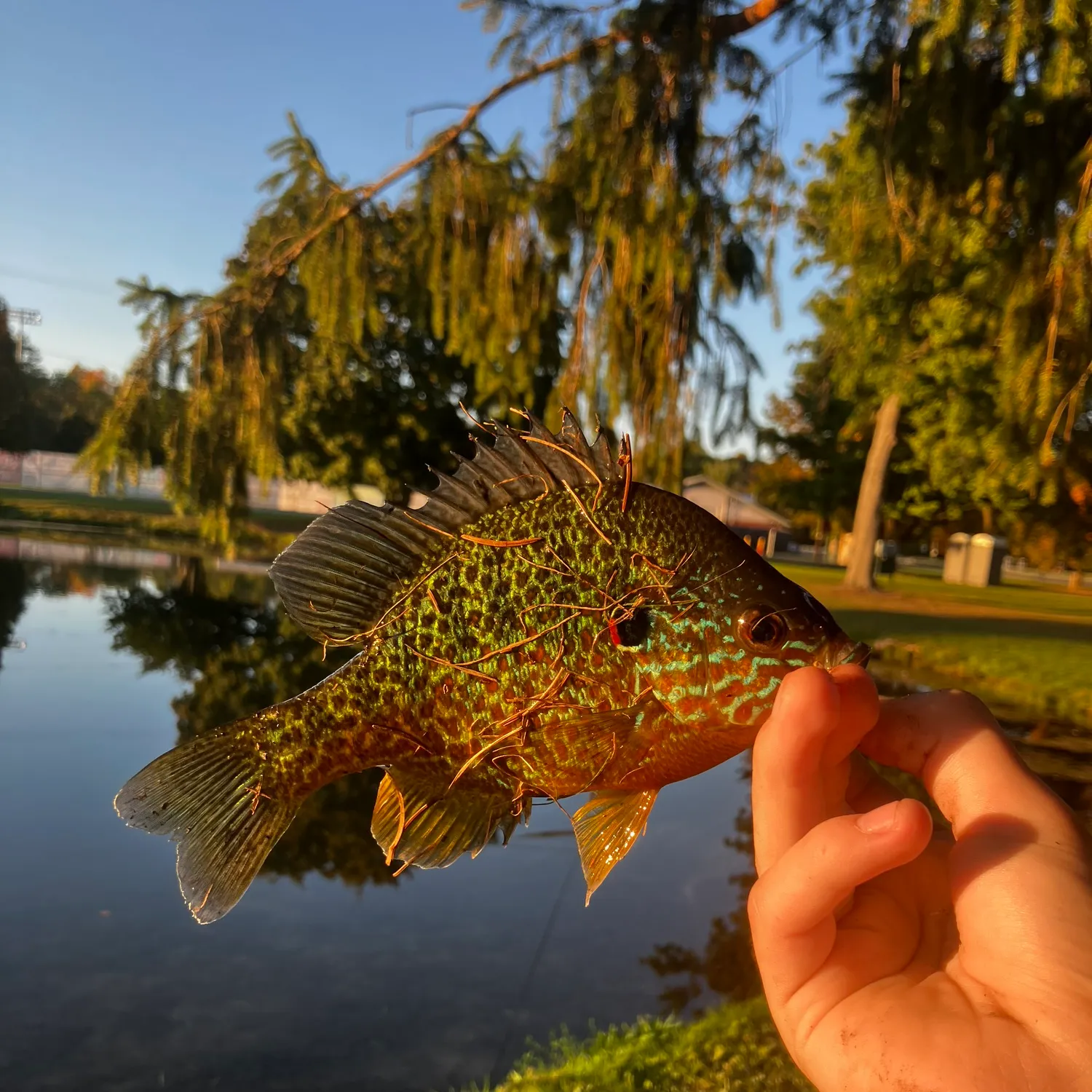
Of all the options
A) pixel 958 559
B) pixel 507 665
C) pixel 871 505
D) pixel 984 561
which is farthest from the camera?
pixel 958 559

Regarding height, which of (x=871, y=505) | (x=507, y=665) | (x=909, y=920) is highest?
(x=871, y=505)

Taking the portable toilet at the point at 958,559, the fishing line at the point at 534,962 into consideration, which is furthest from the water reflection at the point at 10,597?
the portable toilet at the point at 958,559

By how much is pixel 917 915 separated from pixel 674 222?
438cm

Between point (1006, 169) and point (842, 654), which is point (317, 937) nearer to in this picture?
point (842, 654)

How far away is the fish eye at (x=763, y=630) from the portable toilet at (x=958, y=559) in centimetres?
4051

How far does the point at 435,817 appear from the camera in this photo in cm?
131

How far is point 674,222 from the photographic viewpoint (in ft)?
16.1

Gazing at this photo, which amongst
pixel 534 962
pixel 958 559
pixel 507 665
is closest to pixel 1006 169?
pixel 507 665

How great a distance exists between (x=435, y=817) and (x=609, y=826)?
29cm

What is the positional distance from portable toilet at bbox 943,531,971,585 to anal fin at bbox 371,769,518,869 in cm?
4064

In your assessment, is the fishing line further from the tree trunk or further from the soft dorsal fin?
the tree trunk

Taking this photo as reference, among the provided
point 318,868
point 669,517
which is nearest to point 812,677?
point 669,517

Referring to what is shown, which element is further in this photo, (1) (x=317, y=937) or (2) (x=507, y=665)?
(1) (x=317, y=937)

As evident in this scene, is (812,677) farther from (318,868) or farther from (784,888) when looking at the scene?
(318,868)
